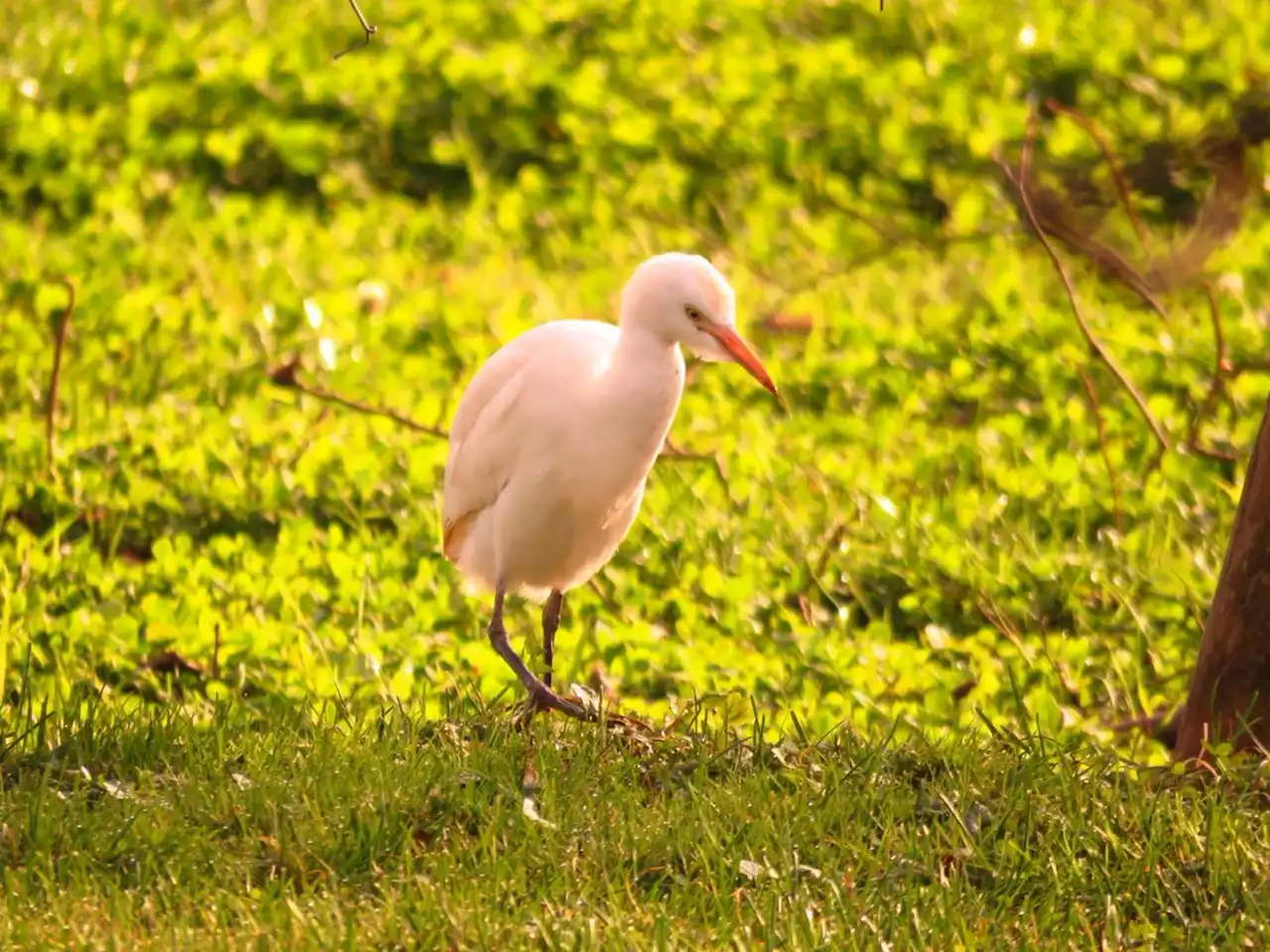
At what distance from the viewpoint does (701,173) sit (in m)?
9.50

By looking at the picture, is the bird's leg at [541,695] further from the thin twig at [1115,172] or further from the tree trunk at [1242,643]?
the thin twig at [1115,172]

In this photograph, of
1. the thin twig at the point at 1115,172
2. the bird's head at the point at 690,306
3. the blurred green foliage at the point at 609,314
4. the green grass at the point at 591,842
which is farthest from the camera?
the thin twig at the point at 1115,172

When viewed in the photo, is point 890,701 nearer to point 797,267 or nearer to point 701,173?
point 797,267

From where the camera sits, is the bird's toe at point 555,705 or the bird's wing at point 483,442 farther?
the bird's wing at point 483,442

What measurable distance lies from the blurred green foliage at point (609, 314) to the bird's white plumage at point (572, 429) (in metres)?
0.40

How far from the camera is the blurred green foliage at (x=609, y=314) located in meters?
5.69

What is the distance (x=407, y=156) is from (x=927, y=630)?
4722 millimetres

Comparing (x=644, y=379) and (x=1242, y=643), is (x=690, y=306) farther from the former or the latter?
(x=1242, y=643)

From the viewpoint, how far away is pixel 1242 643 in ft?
14.8

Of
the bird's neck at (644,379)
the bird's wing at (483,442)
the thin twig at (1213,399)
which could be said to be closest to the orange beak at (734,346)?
the bird's neck at (644,379)

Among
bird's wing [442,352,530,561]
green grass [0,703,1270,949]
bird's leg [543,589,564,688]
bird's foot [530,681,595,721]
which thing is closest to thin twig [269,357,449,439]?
bird's wing [442,352,530,561]

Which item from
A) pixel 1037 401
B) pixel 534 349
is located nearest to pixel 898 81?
pixel 1037 401

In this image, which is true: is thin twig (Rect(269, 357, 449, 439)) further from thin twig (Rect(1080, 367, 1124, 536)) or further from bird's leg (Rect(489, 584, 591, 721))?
thin twig (Rect(1080, 367, 1124, 536))

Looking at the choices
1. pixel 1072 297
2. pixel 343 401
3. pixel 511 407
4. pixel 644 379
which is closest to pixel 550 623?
pixel 511 407
